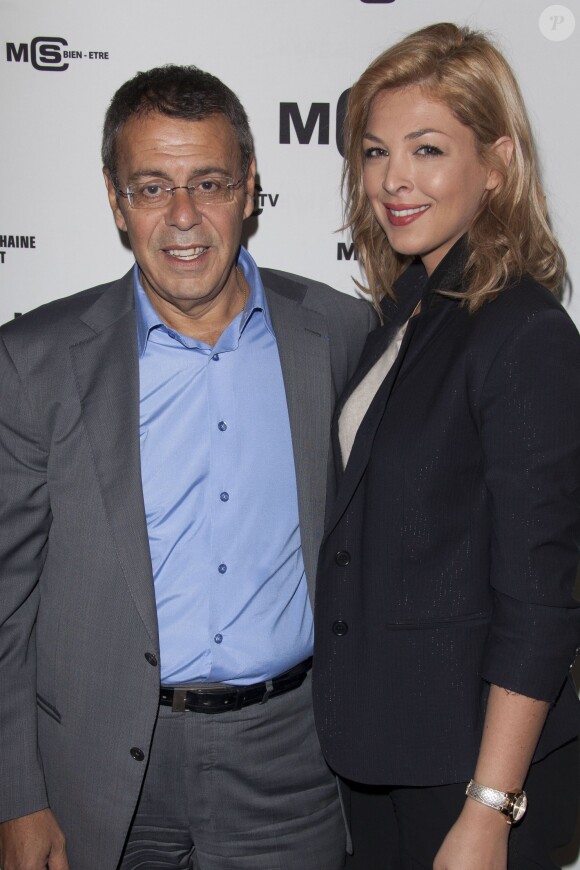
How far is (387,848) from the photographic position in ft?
6.40

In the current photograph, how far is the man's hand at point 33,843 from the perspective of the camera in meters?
1.88

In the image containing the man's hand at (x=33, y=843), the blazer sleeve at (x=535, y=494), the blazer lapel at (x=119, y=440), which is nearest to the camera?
the blazer sleeve at (x=535, y=494)

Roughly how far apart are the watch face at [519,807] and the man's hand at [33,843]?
38.9 inches

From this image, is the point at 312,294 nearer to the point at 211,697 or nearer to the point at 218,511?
the point at 218,511

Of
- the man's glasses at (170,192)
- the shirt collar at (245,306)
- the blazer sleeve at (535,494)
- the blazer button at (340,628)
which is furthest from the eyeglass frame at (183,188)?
the blazer button at (340,628)

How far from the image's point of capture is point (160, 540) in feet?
6.07

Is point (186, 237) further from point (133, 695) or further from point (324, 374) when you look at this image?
point (133, 695)

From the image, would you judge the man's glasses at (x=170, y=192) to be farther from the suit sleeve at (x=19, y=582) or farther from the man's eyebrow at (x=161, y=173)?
the suit sleeve at (x=19, y=582)

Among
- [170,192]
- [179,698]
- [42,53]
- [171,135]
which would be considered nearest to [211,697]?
[179,698]

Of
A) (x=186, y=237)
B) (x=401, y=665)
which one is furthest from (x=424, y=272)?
(x=401, y=665)

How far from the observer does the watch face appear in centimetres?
157

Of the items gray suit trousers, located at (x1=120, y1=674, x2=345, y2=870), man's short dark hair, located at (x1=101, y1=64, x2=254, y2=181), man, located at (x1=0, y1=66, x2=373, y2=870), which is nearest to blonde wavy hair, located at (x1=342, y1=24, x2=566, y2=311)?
man's short dark hair, located at (x1=101, y1=64, x2=254, y2=181)

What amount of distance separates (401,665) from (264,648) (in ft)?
1.05

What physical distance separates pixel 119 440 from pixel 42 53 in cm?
113
